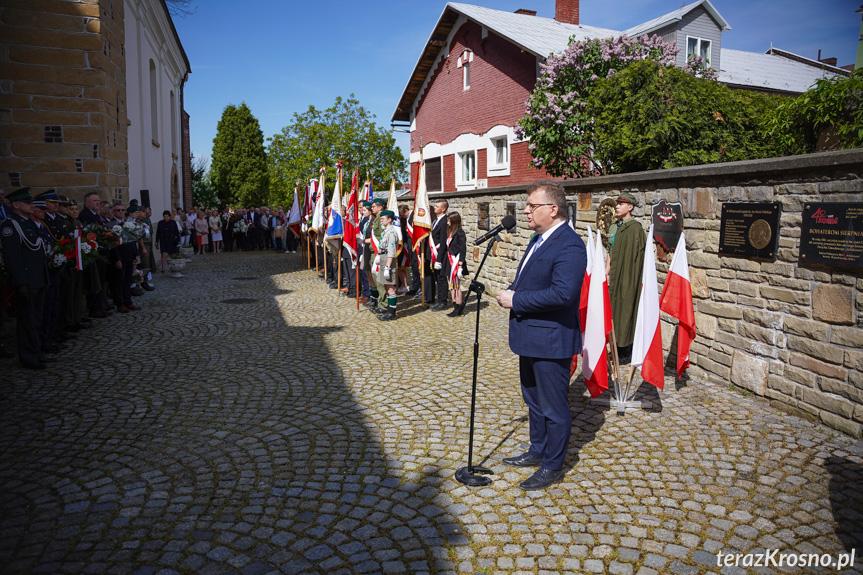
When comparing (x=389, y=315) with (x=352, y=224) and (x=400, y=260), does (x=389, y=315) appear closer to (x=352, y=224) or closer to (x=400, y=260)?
(x=400, y=260)

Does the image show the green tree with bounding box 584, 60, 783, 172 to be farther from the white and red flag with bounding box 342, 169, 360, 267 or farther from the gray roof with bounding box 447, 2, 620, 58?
the gray roof with bounding box 447, 2, 620, 58

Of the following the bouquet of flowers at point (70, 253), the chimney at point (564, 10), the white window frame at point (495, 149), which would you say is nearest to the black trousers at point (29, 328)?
the bouquet of flowers at point (70, 253)

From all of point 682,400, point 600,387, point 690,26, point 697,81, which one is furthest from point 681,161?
point 690,26

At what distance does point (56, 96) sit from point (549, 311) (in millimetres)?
11195

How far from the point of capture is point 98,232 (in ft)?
32.5

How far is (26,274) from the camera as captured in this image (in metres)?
7.07

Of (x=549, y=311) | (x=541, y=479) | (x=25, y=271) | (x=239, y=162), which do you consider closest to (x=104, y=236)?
(x=25, y=271)

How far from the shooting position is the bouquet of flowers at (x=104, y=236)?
9.80 m

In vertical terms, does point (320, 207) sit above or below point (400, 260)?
above

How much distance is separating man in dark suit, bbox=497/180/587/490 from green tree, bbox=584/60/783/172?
7.29 m

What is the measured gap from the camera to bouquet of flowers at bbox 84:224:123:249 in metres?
9.80

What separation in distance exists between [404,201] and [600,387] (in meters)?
18.6

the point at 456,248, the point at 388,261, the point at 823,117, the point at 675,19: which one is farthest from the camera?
the point at 675,19

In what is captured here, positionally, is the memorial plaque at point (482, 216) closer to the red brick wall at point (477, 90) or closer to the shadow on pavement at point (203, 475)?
the shadow on pavement at point (203, 475)
